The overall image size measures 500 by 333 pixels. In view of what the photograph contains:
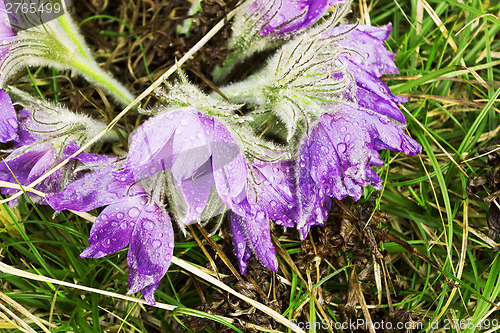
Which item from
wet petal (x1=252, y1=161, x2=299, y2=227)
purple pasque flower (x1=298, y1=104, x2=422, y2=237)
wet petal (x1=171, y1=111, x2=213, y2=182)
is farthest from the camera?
wet petal (x1=252, y1=161, x2=299, y2=227)

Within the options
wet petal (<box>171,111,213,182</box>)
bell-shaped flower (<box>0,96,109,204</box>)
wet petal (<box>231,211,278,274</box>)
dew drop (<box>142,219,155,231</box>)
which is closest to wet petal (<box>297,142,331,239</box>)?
wet petal (<box>231,211,278,274</box>)

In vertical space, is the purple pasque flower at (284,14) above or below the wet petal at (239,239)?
above

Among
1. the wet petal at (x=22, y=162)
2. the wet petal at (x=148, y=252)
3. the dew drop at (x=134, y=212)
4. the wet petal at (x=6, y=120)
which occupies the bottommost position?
the wet petal at (x=148, y=252)

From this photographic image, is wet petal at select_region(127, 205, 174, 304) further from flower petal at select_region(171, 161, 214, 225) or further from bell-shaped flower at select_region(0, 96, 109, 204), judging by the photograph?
bell-shaped flower at select_region(0, 96, 109, 204)

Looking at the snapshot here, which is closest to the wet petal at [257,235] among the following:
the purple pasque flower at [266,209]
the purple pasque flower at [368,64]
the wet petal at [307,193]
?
the purple pasque flower at [266,209]

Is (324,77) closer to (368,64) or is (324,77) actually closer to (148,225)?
(368,64)

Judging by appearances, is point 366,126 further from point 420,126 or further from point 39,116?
point 39,116

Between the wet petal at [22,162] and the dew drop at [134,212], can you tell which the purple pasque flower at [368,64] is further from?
the wet petal at [22,162]
